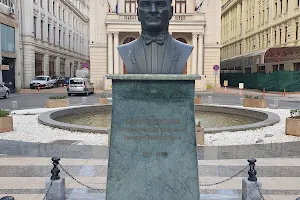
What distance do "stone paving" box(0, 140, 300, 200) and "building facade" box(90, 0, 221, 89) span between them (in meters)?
29.4

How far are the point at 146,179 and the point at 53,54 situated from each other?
50896 millimetres

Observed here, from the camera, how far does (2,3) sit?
109 ft

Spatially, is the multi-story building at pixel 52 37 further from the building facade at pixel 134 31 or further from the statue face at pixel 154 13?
the statue face at pixel 154 13

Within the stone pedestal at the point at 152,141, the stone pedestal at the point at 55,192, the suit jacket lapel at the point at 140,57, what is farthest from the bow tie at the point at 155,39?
the stone pedestal at the point at 55,192

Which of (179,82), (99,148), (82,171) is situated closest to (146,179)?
(179,82)

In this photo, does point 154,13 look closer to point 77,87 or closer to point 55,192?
point 55,192

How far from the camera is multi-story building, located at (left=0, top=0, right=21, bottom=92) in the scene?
3350 centimetres

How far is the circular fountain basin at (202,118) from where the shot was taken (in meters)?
12.3

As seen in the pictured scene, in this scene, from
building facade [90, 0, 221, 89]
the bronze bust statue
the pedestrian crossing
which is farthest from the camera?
building facade [90, 0, 221, 89]

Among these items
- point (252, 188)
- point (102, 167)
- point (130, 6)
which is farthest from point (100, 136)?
point (130, 6)

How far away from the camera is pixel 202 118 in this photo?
15.6m

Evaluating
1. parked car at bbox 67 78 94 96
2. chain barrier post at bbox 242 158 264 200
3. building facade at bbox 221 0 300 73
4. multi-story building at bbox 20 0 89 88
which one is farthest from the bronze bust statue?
multi-story building at bbox 20 0 89 88

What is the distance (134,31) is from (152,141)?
115ft

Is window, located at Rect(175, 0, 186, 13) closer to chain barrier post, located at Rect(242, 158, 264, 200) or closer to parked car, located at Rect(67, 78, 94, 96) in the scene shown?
parked car, located at Rect(67, 78, 94, 96)
